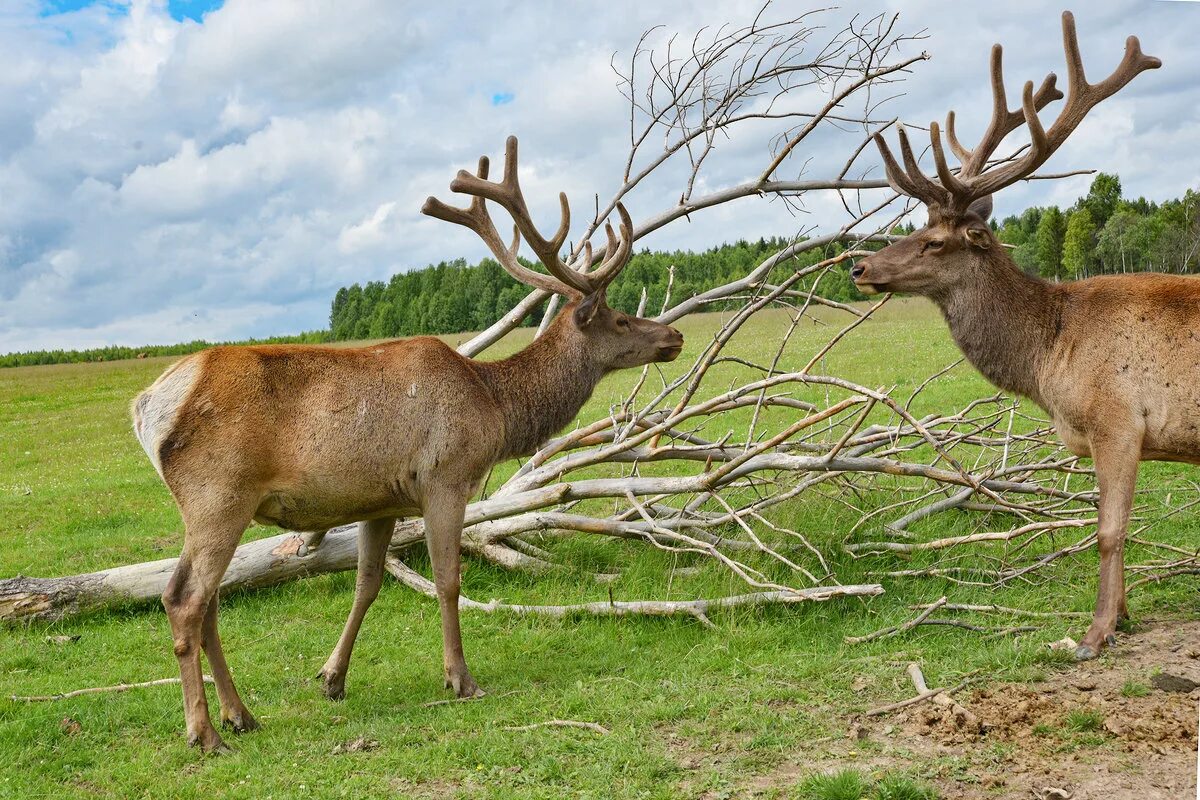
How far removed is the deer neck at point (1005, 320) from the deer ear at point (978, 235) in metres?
0.11

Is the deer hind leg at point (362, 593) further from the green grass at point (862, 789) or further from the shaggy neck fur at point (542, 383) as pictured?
the green grass at point (862, 789)

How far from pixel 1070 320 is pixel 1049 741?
321 cm

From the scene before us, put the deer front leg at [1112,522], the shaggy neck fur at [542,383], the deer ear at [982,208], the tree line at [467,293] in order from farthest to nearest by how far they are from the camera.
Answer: the tree line at [467,293], the shaggy neck fur at [542,383], the deer ear at [982,208], the deer front leg at [1112,522]

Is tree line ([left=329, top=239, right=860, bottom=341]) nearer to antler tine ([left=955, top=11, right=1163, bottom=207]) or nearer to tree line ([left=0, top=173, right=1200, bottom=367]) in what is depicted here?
tree line ([left=0, top=173, right=1200, bottom=367])

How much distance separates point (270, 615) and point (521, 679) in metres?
3.09

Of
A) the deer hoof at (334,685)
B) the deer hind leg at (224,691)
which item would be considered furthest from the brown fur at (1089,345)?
the deer hind leg at (224,691)

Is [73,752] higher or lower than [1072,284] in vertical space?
lower

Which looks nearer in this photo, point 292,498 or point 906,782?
point 906,782

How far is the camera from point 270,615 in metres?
8.98

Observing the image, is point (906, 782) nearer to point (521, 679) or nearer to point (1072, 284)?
point (521, 679)

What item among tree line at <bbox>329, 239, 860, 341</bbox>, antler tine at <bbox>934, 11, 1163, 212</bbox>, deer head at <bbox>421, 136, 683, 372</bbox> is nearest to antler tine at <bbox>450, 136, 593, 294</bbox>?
deer head at <bbox>421, 136, 683, 372</bbox>

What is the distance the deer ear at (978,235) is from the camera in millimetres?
7156

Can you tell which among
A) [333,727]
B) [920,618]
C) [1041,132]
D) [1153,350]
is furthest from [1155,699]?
[333,727]

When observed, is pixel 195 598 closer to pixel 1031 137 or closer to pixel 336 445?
pixel 336 445
